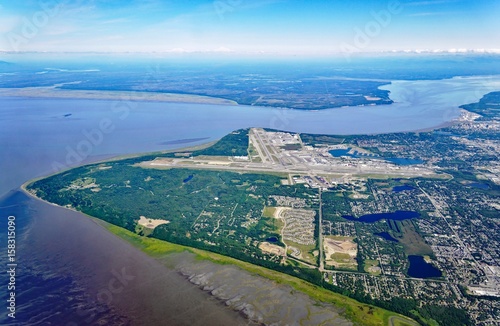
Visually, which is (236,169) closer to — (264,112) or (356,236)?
(356,236)

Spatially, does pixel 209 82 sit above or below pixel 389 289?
above

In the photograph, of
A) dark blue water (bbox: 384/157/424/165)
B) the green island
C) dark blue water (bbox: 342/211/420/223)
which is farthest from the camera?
dark blue water (bbox: 384/157/424/165)

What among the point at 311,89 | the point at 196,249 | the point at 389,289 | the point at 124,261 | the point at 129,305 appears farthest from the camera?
the point at 311,89

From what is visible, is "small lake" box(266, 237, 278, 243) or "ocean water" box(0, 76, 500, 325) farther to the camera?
"small lake" box(266, 237, 278, 243)

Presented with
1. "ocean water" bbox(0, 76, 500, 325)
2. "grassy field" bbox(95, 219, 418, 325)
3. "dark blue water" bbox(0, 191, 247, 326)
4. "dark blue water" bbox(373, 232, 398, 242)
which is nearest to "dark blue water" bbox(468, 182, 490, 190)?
"dark blue water" bbox(373, 232, 398, 242)

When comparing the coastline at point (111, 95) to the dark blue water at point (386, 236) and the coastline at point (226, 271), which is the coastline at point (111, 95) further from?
the dark blue water at point (386, 236)

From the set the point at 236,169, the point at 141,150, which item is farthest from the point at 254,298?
the point at 141,150

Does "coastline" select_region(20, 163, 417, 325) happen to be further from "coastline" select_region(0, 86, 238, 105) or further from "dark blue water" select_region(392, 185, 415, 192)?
"coastline" select_region(0, 86, 238, 105)
